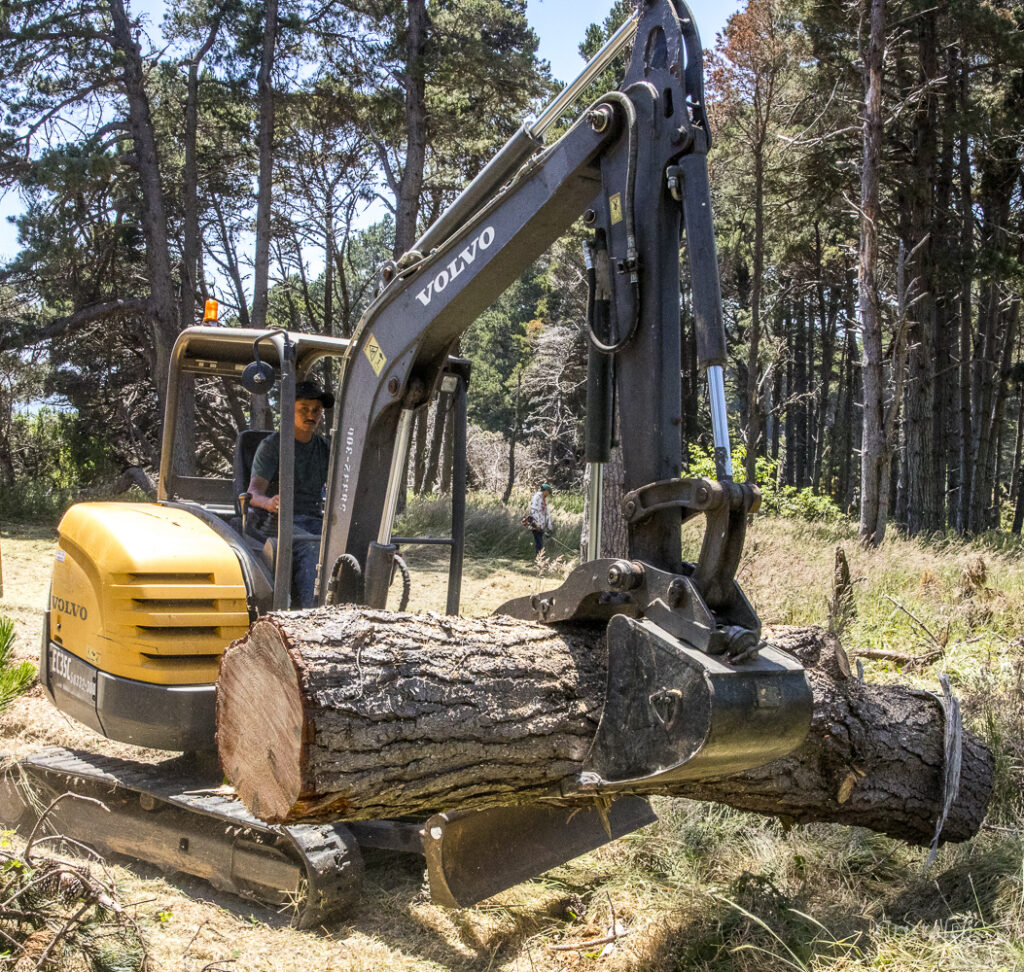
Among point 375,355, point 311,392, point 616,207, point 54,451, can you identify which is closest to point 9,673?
point 311,392

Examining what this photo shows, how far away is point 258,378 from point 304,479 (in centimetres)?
111

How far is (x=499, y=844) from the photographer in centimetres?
377

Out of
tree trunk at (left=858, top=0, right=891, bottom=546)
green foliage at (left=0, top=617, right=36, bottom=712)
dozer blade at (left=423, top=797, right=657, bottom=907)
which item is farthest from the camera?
tree trunk at (left=858, top=0, right=891, bottom=546)

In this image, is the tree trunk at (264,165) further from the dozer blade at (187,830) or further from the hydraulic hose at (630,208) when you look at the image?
the hydraulic hose at (630,208)

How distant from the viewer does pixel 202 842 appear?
14.8 feet

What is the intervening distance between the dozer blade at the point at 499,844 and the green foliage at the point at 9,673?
14.0ft

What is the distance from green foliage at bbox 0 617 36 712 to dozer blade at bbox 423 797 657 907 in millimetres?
4256

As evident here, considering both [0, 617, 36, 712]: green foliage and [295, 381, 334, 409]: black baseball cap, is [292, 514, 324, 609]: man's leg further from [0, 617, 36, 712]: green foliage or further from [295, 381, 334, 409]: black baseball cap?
[0, 617, 36, 712]: green foliage

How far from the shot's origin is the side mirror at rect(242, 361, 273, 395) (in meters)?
4.46

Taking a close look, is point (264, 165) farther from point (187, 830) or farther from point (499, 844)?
point (499, 844)

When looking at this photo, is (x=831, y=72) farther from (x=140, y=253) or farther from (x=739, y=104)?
(x=140, y=253)

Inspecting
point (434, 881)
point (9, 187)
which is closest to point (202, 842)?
point (434, 881)

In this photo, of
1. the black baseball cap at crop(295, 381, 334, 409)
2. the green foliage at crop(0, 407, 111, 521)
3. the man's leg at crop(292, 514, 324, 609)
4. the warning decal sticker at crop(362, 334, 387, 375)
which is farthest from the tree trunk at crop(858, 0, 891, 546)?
the green foliage at crop(0, 407, 111, 521)

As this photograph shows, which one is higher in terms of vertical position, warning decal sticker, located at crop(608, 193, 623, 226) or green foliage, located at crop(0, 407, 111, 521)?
warning decal sticker, located at crop(608, 193, 623, 226)
